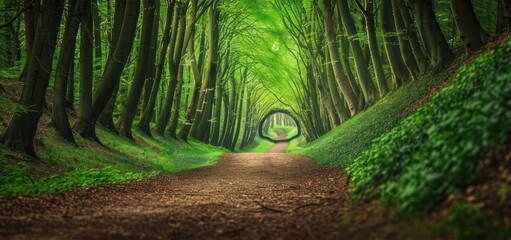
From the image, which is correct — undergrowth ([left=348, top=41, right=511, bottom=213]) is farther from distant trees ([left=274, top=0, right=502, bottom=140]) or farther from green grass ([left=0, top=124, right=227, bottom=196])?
distant trees ([left=274, top=0, right=502, bottom=140])

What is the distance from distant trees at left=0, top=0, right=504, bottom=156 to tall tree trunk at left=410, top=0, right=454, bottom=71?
3 centimetres

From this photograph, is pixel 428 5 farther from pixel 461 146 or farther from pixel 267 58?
pixel 267 58

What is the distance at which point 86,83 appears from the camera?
12781 millimetres

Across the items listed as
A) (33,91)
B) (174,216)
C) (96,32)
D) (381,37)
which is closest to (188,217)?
(174,216)

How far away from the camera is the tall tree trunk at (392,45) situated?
15047 millimetres

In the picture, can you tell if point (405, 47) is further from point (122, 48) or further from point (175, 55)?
point (175, 55)

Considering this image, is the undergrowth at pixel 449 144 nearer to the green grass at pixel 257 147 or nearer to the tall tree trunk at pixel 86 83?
the tall tree trunk at pixel 86 83

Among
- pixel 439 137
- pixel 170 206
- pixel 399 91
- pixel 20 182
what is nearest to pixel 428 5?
pixel 399 91

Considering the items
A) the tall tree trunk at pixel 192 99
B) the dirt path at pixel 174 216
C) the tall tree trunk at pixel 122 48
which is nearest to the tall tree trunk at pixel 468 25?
the dirt path at pixel 174 216

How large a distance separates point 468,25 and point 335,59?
9481 millimetres

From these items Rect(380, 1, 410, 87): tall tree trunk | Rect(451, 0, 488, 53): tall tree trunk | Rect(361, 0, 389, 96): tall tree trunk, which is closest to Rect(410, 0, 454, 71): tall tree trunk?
Rect(451, 0, 488, 53): tall tree trunk

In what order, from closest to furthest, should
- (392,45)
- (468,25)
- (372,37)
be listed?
(468,25) < (392,45) < (372,37)

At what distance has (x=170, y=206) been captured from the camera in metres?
5.86

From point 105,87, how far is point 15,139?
4.64 m
